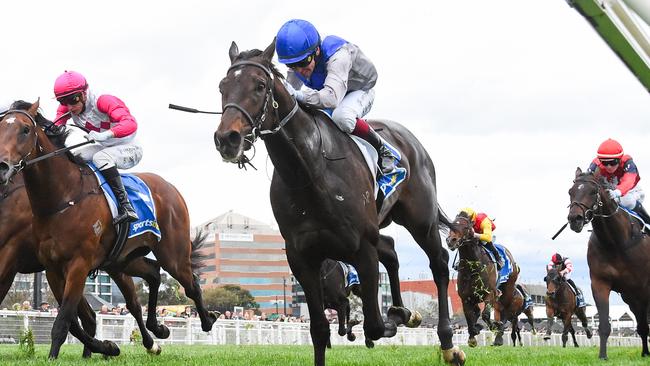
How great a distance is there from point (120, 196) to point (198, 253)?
392cm

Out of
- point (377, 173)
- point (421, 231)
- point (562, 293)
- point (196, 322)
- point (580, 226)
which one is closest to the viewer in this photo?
point (377, 173)

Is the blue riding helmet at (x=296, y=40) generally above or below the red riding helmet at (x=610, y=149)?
below

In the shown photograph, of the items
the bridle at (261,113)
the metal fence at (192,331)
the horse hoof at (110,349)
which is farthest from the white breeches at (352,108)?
the metal fence at (192,331)

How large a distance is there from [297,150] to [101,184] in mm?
3561

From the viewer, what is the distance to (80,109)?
366 inches

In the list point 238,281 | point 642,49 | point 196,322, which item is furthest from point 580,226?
point 238,281

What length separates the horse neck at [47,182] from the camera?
8.24 metres

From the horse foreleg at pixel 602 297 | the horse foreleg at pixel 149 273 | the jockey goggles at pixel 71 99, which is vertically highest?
the jockey goggles at pixel 71 99

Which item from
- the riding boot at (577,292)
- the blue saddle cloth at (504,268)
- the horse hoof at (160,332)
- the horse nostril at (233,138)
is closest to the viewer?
the horse nostril at (233,138)

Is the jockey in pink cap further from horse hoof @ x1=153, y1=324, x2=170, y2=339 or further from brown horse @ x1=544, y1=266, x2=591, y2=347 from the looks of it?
brown horse @ x1=544, y1=266, x2=591, y2=347

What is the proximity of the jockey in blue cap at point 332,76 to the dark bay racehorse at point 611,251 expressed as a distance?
450 cm

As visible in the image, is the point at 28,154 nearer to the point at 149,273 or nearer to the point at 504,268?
the point at 149,273

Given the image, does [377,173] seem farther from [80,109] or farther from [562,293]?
[562,293]

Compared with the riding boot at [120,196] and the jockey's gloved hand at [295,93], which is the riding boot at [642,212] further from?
the jockey's gloved hand at [295,93]
